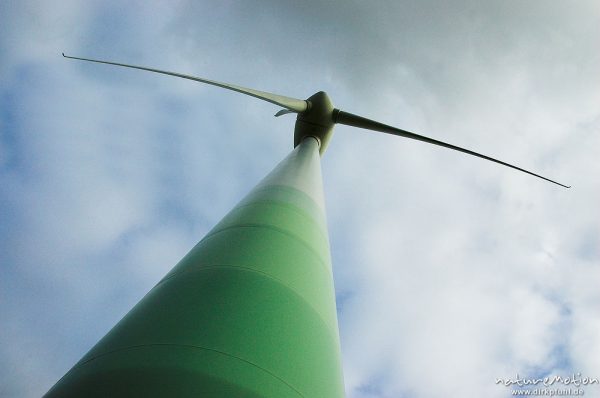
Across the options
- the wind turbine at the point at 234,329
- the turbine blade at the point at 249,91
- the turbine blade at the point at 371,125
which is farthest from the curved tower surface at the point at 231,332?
the turbine blade at the point at 371,125

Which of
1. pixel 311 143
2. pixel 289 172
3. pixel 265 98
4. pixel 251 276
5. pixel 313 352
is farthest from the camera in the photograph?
pixel 311 143

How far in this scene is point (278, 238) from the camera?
5.07 metres

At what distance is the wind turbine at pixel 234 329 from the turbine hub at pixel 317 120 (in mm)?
12703

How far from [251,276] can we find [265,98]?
408 inches

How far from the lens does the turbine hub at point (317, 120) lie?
17938 millimetres

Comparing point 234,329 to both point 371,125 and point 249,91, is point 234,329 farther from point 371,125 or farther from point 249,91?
point 371,125

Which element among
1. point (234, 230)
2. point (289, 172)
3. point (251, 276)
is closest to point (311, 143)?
point (289, 172)

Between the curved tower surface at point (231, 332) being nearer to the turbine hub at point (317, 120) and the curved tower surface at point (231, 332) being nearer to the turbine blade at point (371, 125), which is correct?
the turbine blade at point (371, 125)

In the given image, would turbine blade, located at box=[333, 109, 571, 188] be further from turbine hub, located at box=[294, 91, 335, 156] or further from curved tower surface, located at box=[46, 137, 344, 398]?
curved tower surface, located at box=[46, 137, 344, 398]

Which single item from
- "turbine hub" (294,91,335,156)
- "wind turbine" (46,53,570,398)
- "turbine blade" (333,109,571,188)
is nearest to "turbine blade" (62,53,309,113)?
"turbine hub" (294,91,335,156)

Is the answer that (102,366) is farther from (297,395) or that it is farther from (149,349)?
(297,395)

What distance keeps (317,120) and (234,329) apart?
1545 cm

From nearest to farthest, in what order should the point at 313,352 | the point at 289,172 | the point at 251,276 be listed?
the point at 313,352, the point at 251,276, the point at 289,172

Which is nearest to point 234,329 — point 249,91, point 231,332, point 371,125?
point 231,332
